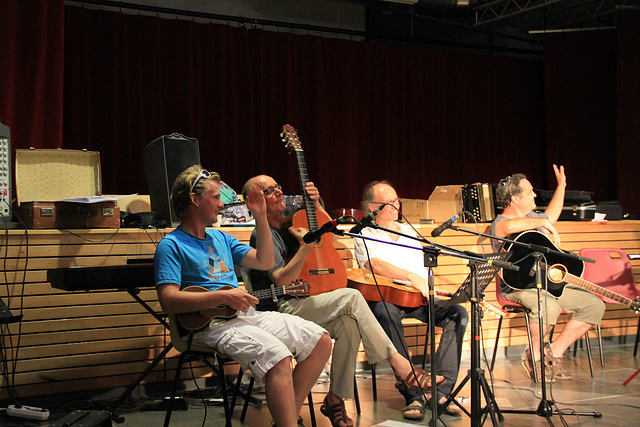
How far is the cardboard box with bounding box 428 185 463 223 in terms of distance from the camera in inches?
224

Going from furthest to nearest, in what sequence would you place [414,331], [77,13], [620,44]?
[620,44] < [77,13] < [414,331]

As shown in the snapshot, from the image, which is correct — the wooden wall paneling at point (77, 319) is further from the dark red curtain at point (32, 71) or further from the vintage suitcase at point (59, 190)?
the dark red curtain at point (32, 71)

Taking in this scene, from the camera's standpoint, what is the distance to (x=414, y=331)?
4992mm

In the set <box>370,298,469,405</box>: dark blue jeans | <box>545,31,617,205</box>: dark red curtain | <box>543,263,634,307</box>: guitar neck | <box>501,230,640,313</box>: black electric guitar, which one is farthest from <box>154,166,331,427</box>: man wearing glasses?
<box>545,31,617,205</box>: dark red curtain

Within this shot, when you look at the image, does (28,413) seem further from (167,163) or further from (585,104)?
(585,104)

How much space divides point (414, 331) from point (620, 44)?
4968mm

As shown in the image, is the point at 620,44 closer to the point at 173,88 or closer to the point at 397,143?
the point at 397,143

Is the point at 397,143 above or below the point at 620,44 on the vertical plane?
below

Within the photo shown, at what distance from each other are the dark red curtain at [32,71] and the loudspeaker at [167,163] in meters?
1.63

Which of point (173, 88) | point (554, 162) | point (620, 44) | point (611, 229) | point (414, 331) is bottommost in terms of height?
point (414, 331)

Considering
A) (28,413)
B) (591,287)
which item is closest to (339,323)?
(28,413)

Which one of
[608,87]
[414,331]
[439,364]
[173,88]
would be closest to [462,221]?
[414,331]

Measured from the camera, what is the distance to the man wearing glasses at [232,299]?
9.02 feet

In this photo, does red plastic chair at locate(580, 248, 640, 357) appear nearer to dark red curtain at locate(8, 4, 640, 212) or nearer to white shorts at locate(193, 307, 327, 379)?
dark red curtain at locate(8, 4, 640, 212)
